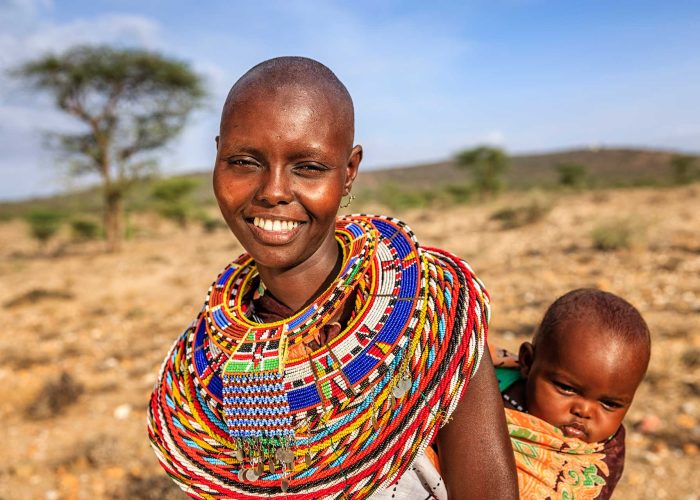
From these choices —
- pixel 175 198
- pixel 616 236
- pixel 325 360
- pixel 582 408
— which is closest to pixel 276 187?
pixel 325 360

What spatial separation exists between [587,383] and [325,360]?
0.94 meters

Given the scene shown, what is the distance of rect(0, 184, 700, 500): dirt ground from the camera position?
3.90m

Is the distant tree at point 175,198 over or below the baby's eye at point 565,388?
below

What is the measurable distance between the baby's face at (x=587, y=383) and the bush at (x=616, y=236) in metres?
7.70

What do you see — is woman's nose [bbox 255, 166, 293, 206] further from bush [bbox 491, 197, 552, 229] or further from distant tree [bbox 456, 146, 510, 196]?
distant tree [bbox 456, 146, 510, 196]

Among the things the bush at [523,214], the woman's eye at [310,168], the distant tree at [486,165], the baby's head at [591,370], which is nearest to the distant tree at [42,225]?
the bush at [523,214]

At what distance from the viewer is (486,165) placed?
27.4 m

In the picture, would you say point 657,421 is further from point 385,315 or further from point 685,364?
point 385,315

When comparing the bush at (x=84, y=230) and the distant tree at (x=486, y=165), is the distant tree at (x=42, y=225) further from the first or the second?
the distant tree at (x=486, y=165)

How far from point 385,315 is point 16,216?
4185 centimetres

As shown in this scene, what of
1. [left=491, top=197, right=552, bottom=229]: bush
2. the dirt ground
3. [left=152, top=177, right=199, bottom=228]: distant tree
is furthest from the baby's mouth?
[left=152, top=177, right=199, bottom=228]: distant tree

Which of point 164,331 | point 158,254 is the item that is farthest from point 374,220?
point 158,254

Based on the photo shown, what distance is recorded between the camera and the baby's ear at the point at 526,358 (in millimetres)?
1818

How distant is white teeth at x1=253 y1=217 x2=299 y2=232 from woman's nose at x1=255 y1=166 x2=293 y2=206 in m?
0.06
